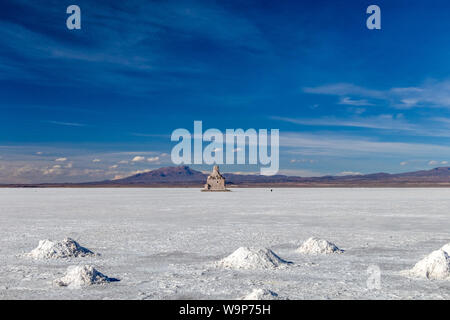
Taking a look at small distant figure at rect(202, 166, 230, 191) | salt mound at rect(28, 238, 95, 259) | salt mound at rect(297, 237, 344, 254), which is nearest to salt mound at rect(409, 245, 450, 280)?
salt mound at rect(297, 237, 344, 254)

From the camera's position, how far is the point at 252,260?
9.77m

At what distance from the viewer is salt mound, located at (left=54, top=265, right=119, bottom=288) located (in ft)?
26.5

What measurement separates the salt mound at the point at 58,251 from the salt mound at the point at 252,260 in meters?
3.67

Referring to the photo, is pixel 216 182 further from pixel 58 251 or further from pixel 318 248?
pixel 58 251

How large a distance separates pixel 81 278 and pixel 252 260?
350cm

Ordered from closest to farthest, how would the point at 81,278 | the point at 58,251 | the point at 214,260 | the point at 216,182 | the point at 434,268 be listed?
the point at 81,278, the point at 434,268, the point at 214,260, the point at 58,251, the point at 216,182

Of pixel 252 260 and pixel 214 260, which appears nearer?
pixel 252 260

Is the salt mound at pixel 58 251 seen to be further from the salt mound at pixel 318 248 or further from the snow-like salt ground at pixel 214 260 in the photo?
the salt mound at pixel 318 248

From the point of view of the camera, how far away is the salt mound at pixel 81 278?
808cm

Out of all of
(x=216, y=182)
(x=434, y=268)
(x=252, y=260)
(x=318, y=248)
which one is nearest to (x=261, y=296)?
(x=252, y=260)

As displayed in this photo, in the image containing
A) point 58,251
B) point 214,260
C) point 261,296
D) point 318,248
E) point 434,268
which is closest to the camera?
point 261,296

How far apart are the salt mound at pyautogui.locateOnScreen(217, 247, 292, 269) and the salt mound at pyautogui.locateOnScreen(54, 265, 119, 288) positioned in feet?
8.67

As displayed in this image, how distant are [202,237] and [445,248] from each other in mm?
6925

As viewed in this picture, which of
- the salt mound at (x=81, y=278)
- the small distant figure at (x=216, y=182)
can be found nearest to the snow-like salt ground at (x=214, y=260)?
the salt mound at (x=81, y=278)
